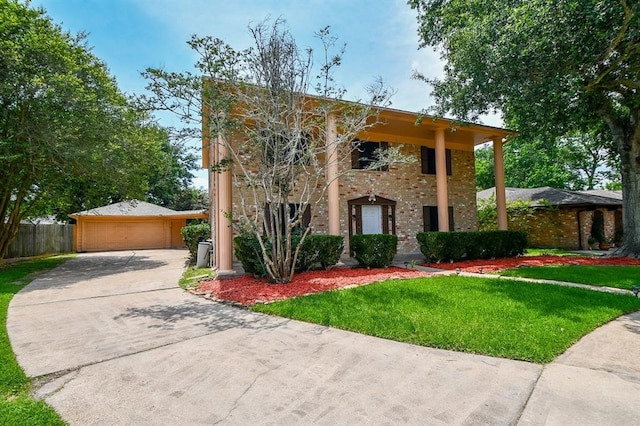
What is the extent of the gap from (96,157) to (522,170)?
117 feet

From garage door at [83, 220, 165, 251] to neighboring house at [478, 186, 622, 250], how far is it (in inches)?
935

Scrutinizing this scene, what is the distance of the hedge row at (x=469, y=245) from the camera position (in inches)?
459

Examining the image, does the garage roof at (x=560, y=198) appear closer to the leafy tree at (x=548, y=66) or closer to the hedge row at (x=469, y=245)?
the leafy tree at (x=548, y=66)

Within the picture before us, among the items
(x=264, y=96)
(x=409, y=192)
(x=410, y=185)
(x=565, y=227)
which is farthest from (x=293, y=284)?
(x=565, y=227)

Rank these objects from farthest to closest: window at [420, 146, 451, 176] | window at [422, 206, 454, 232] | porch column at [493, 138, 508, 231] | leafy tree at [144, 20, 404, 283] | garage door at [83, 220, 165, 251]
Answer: garage door at [83, 220, 165, 251], window at [420, 146, 451, 176], window at [422, 206, 454, 232], porch column at [493, 138, 508, 231], leafy tree at [144, 20, 404, 283]

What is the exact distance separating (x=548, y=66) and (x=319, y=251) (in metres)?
8.12

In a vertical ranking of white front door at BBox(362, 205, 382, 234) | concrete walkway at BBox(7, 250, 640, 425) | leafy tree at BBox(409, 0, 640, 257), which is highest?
leafy tree at BBox(409, 0, 640, 257)

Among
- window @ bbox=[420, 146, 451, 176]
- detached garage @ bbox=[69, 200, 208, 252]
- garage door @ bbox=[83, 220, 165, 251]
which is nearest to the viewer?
window @ bbox=[420, 146, 451, 176]

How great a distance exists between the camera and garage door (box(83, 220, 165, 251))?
80.4ft

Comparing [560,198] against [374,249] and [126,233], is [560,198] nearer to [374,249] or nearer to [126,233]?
[374,249]

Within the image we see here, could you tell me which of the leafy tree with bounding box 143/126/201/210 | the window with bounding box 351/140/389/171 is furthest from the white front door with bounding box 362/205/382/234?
the leafy tree with bounding box 143/126/201/210

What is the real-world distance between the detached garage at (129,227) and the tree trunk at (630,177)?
2224 centimetres

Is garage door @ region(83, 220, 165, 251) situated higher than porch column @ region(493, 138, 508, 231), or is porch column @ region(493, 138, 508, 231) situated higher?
porch column @ region(493, 138, 508, 231)

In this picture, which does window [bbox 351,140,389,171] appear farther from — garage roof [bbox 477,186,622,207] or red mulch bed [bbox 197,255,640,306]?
garage roof [bbox 477,186,622,207]
